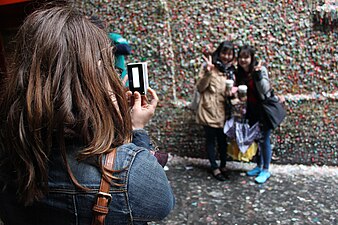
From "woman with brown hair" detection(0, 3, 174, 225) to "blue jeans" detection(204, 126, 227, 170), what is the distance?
2961mm

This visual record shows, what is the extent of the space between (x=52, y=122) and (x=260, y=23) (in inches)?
142

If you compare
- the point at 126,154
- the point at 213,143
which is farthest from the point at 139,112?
the point at 213,143

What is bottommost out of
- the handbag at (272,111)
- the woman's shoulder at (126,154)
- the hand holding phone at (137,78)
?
the handbag at (272,111)

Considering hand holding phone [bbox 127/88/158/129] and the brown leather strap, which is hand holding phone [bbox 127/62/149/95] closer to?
hand holding phone [bbox 127/88/158/129]

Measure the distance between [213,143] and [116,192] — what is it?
315cm

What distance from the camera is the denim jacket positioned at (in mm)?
990

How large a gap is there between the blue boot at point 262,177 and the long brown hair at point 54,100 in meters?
3.06

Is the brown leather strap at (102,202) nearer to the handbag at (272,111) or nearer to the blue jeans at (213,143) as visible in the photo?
the handbag at (272,111)

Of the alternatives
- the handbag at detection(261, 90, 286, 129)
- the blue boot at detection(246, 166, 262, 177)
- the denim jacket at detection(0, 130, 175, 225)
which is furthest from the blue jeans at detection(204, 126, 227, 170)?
the denim jacket at detection(0, 130, 175, 225)

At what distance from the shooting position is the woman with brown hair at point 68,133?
978 mm

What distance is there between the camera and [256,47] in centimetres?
408

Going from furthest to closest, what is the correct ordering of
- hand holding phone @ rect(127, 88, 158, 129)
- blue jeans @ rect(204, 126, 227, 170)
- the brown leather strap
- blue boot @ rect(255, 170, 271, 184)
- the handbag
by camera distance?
blue jeans @ rect(204, 126, 227, 170), blue boot @ rect(255, 170, 271, 184), the handbag, hand holding phone @ rect(127, 88, 158, 129), the brown leather strap

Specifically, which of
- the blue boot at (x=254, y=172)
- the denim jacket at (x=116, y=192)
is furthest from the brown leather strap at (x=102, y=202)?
the blue boot at (x=254, y=172)

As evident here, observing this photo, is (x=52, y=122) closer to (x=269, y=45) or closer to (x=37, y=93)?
(x=37, y=93)
